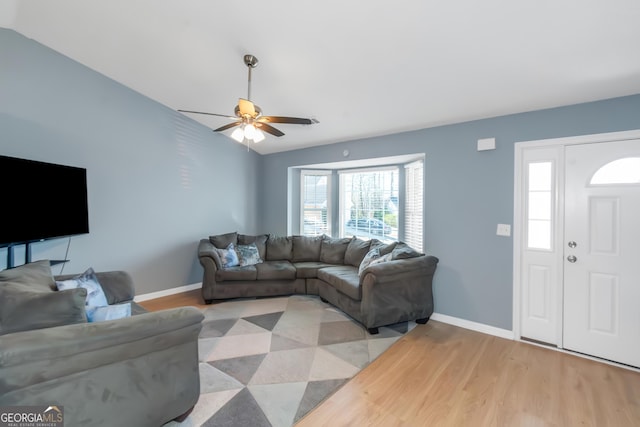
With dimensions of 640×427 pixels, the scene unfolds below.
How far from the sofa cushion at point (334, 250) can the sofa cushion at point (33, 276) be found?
3.42 metres

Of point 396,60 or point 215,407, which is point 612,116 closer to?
point 396,60

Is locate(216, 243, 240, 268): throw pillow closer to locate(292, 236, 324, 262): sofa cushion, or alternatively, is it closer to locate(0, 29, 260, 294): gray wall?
locate(0, 29, 260, 294): gray wall

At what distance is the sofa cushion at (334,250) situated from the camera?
4715 millimetres

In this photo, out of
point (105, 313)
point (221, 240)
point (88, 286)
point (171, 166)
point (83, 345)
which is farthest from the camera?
point (221, 240)

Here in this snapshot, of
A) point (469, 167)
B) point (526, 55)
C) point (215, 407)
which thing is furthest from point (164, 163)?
point (526, 55)

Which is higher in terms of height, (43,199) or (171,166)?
(171,166)

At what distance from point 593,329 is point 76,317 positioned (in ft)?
13.5

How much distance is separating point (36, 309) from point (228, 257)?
279cm

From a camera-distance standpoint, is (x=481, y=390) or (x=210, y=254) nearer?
(x=481, y=390)

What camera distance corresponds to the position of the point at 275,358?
2.59m

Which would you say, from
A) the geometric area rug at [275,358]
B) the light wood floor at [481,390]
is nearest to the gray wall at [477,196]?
the light wood floor at [481,390]

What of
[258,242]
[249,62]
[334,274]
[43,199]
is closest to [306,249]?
[258,242]

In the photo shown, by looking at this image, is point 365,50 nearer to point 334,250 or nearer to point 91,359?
point 91,359

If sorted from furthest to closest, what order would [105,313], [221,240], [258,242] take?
[258,242] → [221,240] → [105,313]
